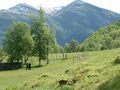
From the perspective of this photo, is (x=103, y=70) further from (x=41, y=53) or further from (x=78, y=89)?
(x=41, y=53)

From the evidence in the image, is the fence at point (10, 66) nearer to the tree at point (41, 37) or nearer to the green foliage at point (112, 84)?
the tree at point (41, 37)

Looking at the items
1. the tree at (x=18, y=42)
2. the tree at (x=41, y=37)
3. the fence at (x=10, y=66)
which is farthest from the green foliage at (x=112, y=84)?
the tree at (x=41, y=37)

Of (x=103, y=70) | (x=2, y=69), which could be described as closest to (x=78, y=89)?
(x=103, y=70)

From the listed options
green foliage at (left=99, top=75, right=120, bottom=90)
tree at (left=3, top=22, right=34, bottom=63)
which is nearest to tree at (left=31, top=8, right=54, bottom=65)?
tree at (left=3, top=22, right=34, bottom=63)

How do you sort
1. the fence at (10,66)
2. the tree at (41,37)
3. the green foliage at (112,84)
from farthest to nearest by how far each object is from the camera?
the tree at (41,37)
the fence at (10,66)
the green foliage at (112,84)

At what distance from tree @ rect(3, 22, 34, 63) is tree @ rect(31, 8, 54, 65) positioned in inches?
93.0

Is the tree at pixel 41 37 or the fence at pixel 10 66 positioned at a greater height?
the tree at pixel 41 37

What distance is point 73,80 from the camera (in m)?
24.2

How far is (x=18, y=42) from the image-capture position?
123 m

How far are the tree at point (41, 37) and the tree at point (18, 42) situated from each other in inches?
93.0

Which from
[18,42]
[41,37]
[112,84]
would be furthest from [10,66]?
[112,84]

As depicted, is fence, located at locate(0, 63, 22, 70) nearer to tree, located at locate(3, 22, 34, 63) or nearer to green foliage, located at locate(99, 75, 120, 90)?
tree, located at locate(3, 22, 34, 63)

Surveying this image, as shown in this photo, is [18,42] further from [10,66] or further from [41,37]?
[10,66]

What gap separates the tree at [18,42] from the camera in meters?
120
